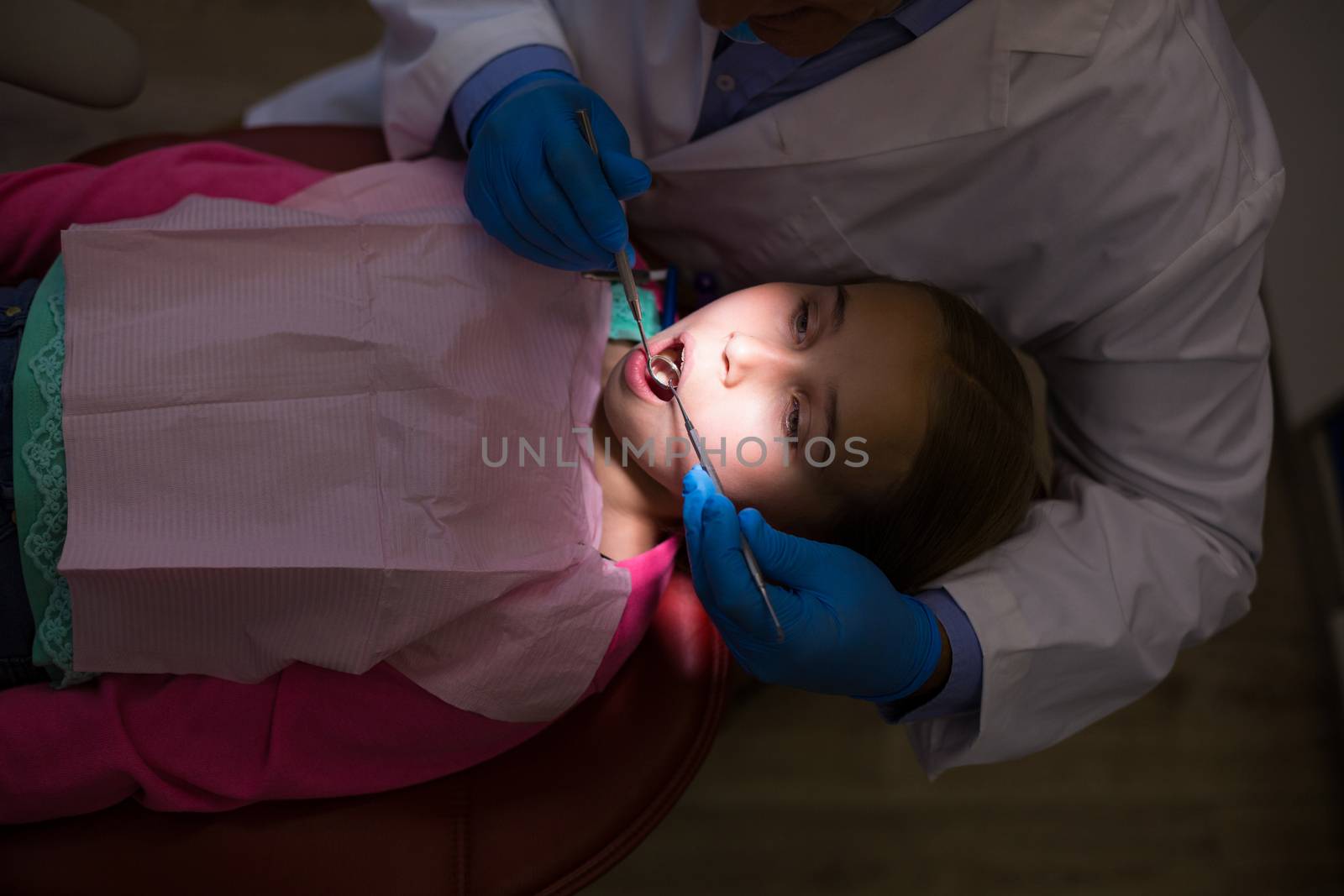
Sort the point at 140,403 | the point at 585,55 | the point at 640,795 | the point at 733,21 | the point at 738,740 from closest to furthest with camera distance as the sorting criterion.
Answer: the point at 733,21, the point at 140,403, the point at 640,795, the point at 585,55, the point at 738,740

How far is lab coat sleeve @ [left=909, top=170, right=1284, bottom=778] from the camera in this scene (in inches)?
43.0

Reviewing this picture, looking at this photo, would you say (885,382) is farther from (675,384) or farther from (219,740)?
(219,740)

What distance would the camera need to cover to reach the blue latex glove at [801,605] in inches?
38.6

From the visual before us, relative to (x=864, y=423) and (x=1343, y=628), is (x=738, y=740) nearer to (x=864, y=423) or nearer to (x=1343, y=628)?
(x=864, y=423)

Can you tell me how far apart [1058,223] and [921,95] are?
218mm

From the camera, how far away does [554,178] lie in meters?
1.06

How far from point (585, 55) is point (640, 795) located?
36.8 inches

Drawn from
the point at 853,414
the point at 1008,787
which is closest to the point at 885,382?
the point at 853,414

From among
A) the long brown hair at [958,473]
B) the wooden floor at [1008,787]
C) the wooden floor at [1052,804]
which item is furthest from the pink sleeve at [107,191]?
the wooden floor at [1052,804]

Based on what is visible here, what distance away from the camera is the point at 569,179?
104 centimetres

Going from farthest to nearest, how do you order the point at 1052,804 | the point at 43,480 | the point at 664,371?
the point at 1052,804, the point at 664,371, the point at 43,480

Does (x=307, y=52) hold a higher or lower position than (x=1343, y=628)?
higher

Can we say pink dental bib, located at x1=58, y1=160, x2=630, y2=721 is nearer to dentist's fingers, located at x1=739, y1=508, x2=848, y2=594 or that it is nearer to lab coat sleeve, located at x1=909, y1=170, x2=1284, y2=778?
dentist's fingers, located at x1=739, y1=508, x2=848, y2=594

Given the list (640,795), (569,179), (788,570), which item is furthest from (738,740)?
(569,179)
